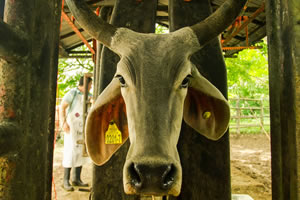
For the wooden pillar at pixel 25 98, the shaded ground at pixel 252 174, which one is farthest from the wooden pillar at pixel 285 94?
the shaded ground at pixel 252 174

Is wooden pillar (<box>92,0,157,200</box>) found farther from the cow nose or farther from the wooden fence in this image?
the wooden fence

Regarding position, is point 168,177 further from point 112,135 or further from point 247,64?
point 247,64

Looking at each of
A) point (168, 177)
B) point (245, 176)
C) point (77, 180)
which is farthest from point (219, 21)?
point (245, 176)

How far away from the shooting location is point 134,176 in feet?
4.28

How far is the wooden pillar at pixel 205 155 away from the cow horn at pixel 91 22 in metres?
1.12

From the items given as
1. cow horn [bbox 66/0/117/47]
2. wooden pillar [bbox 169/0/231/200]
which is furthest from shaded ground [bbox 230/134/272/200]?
cow horn [bbox 66/0/117/47]

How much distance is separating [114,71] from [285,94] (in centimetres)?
179

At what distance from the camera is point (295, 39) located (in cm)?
124

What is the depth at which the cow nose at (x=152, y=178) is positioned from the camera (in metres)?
1.24

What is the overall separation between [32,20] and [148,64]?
78 cm

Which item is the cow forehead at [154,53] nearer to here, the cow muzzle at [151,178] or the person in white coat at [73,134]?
the cow muzzle at [151,178]

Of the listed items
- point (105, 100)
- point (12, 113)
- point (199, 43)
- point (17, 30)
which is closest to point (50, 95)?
point (12, 113)

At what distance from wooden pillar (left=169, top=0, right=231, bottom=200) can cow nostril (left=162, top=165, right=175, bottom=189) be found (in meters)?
1.23

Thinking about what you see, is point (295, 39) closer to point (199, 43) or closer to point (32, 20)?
point (199, 43)
